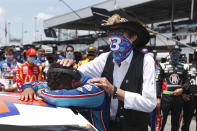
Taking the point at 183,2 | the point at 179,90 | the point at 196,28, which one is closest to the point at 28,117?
the point at 179,90

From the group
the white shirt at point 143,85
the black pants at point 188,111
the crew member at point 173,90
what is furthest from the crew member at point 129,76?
the black pants at point 188,111

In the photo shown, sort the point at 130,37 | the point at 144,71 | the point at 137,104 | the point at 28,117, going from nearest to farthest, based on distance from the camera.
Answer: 1. the point at 28,117
2. the point at 137,104
3. the point at 144,71
4. the point at 130,37

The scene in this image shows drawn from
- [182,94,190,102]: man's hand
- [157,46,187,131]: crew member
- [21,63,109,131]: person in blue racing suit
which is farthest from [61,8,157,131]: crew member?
[182,94,190,102]: man's hand

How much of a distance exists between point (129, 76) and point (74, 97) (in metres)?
0.61

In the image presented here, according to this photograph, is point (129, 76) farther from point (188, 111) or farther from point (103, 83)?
point (188, 111)

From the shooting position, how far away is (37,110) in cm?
130

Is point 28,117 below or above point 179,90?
above

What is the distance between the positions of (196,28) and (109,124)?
726 inches

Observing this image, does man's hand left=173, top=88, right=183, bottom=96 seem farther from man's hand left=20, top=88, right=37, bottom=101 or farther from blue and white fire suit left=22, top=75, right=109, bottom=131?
man's hand left=20, top=88, right=37, bottom=101

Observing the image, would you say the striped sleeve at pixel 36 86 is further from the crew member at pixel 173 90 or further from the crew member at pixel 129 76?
the crew member at pixel 173 90

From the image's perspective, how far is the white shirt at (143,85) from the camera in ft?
5.54

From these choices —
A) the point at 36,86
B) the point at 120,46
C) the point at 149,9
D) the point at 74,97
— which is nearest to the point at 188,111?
the point at 120,46

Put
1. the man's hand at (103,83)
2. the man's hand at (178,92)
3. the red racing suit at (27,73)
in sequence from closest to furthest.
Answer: the man's hand at (103,83)
the man's hand at (178,92)
the red racing suit at (27,73)

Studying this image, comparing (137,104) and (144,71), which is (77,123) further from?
(144,71)
